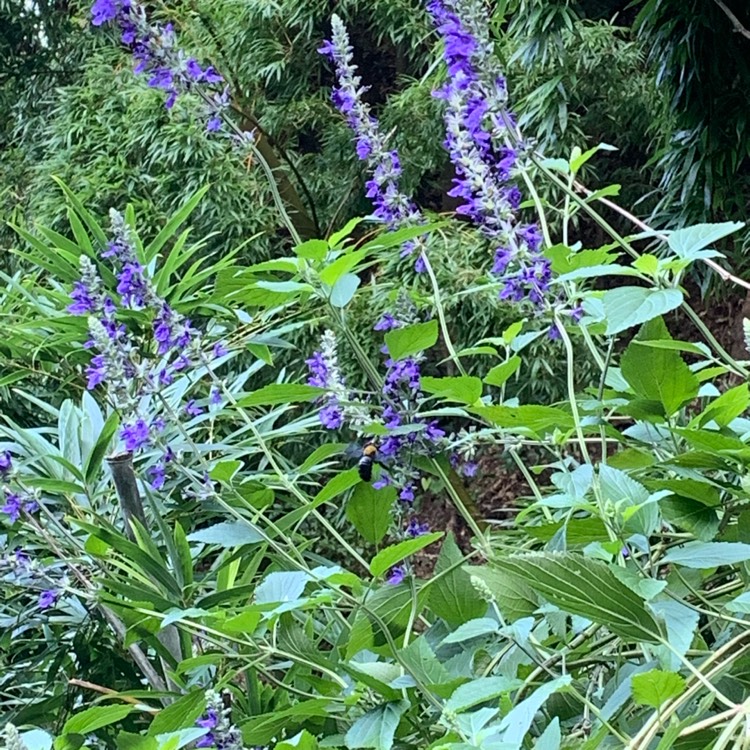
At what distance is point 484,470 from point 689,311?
2.36 m

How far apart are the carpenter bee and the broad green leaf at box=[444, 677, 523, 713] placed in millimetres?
172

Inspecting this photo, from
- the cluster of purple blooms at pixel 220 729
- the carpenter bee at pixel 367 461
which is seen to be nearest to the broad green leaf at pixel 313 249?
the carpenter bee at pixel 367 461

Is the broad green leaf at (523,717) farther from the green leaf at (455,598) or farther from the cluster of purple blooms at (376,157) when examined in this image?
the cluster of purple blooms at (376,157)

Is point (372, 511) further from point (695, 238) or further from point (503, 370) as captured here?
point (695, 238)

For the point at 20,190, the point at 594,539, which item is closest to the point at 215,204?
the point at 20,190

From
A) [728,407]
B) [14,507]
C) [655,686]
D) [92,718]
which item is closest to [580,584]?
[655,686]

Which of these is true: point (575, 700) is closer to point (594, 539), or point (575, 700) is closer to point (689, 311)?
point (594, 539)

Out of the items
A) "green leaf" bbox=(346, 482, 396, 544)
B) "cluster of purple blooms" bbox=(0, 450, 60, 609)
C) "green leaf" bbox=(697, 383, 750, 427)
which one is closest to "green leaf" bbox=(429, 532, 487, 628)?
"green leaf" bbox=(346, 482, 396, 544)

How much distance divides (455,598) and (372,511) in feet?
0.22

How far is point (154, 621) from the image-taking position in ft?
1.62

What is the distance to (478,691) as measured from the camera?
31cm

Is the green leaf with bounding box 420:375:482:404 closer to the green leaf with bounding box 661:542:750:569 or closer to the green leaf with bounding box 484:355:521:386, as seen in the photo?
the green leaf with bounding box 484:355:521:386

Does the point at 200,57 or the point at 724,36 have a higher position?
the point at 200,57

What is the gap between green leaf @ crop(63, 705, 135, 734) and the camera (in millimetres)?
392
